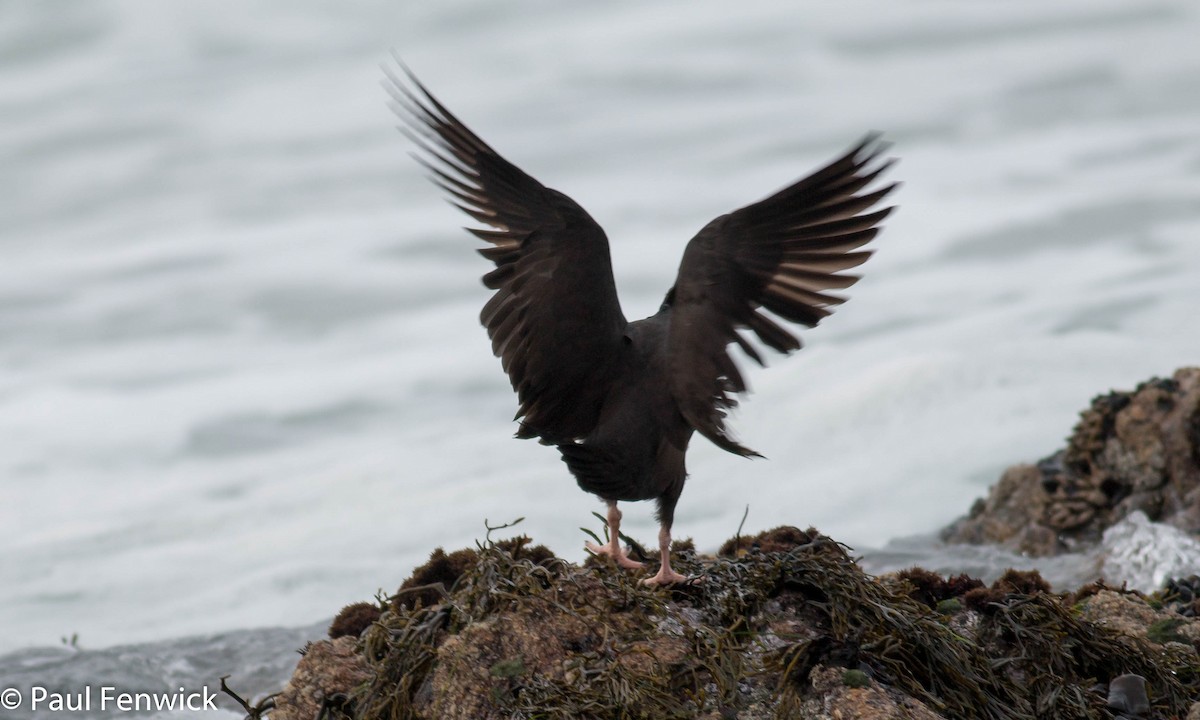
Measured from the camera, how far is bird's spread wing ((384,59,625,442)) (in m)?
5.31

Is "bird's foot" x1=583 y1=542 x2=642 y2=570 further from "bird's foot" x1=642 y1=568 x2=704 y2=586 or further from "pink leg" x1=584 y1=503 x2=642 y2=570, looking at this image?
"bird's foot" x1=642 y1=568 x2=704 y2=586

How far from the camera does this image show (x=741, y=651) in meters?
4.67

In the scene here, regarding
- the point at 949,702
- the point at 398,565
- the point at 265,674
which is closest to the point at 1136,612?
the point at 949,702

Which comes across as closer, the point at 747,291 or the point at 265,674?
the point at 747,291

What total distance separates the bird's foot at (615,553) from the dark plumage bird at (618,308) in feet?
0.06

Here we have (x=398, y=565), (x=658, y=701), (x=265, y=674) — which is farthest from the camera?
(x=398, y=565)

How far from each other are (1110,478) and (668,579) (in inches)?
209

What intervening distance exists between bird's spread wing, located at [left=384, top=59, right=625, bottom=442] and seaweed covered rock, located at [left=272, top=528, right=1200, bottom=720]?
2.43 ft

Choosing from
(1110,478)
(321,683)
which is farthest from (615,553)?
(1110,478)

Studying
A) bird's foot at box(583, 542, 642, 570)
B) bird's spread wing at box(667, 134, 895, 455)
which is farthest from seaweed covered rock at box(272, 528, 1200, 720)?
bird's spread wing at box(667, 134, 895, 455)

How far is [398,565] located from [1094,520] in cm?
622

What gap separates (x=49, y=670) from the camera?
8.43m

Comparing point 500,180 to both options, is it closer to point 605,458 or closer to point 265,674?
point 605,458

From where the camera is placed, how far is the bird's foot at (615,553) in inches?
216
